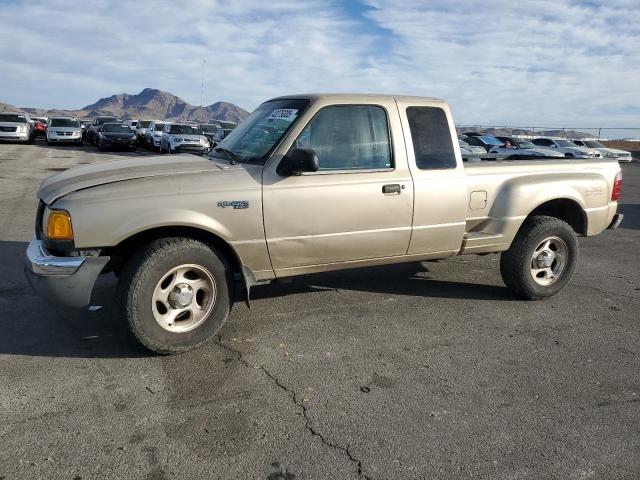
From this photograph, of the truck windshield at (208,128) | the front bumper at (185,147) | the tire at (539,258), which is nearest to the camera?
the tire at (539,258)

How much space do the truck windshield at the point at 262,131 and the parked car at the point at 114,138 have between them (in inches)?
997

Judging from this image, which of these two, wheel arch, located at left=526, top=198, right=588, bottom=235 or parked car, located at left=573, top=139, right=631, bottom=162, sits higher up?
parked car, located at left=573, top=139, right=631, bottom=162

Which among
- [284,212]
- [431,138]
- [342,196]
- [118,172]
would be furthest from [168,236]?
[431,138]

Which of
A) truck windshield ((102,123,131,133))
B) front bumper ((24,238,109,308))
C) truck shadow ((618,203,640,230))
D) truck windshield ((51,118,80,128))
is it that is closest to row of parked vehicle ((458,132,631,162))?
truck shadow ((618,203,640,230))

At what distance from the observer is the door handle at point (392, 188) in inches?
174

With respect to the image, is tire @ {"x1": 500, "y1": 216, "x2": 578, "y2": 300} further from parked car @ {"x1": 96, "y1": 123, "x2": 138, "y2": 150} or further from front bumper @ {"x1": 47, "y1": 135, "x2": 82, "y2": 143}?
front bumper @ {"x1": 47, "y1": 135, "x2": 82, "y2": 143}

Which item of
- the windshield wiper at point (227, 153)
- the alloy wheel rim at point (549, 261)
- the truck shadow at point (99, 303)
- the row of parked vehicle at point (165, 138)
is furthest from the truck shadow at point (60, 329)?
the row of parked vehicle at point (165, 138)

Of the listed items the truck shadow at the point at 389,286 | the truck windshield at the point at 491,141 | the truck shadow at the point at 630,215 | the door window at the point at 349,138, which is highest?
the truck windshield at the point at 491,141

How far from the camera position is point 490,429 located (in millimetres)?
3096

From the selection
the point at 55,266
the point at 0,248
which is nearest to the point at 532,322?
the point at 55,266

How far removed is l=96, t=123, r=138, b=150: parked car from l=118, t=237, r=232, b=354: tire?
2635 cm

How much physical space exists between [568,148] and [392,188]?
2732cm

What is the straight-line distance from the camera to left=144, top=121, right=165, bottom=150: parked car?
91.0 feet

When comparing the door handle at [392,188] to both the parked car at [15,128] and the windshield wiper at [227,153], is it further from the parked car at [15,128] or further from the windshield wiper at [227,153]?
the parked car at [15,128]
